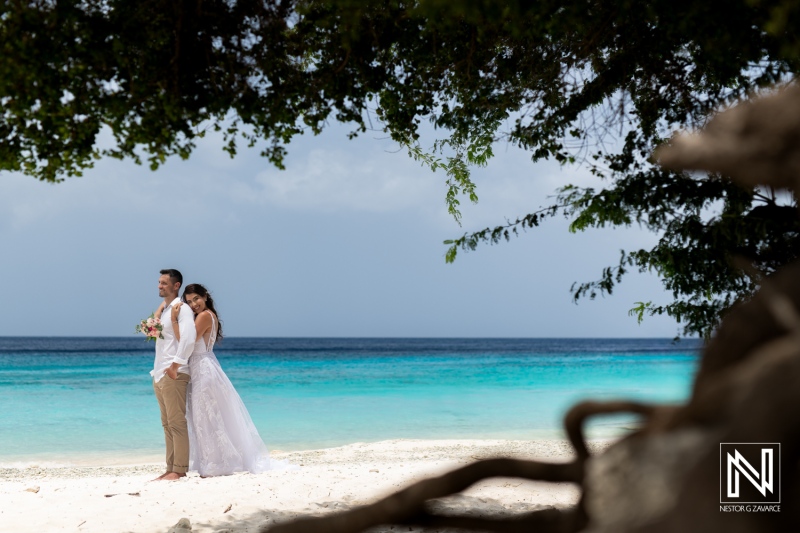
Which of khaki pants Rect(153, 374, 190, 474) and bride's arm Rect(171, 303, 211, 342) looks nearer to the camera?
bride's arm Rect(171, 303, 211, 342)

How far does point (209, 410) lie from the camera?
364 inches

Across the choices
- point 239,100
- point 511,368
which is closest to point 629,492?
point 239,100

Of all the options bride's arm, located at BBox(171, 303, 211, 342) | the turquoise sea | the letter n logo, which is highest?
bride's arm, located at BBox(171, 303, 211, 342)

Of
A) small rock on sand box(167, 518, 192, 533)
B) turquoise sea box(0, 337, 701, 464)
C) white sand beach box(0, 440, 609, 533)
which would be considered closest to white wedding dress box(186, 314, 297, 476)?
white sand beach box(0, 440, 609, 533)

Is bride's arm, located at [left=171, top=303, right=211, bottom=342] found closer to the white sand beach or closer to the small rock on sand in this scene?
the white sand beach

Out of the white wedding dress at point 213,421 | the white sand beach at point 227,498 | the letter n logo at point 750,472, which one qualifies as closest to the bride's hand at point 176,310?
the white wedding dress at point 213,421

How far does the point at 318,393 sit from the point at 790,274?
2735 cm

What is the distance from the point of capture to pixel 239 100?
194 inches

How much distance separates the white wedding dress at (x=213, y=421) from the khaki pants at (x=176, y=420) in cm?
16

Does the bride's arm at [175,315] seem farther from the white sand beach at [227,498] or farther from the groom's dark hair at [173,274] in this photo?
the white sand beach at [227,498]

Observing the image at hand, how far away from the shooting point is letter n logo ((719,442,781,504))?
1.71 meters

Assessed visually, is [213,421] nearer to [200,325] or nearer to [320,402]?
[200,325]

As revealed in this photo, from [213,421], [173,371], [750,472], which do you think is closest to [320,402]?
[213,421]

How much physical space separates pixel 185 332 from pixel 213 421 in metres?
1.15
